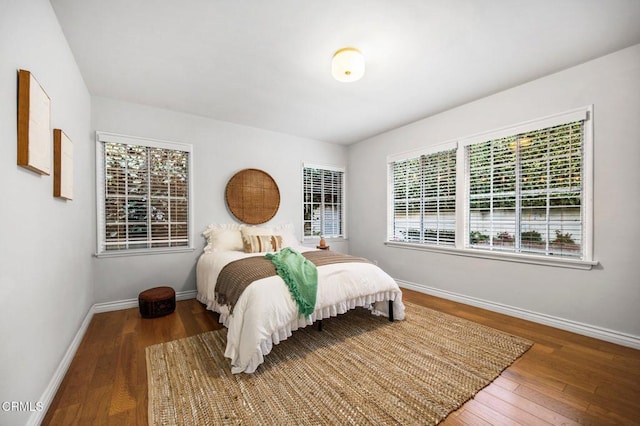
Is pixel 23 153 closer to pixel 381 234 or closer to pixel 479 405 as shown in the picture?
pixel 479 405

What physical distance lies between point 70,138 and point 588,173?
4.70m

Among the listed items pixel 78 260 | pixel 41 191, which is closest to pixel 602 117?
pixel 41 191

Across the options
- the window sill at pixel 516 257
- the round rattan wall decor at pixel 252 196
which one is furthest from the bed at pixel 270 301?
the window sill at pixel 516 257

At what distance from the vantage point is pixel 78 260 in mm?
2555

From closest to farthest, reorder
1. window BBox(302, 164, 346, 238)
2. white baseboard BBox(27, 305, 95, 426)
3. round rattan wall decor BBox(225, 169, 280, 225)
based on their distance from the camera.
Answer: white baseboard BBox(27, 305, 95, 426) < round rattan wall decor BBox(225, 169, 280, 225) < window BBox(302, 164, 346, 238)

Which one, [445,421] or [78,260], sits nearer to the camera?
[445,421]

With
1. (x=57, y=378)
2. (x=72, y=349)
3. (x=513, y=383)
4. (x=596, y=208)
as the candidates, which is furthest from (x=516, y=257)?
(x=72, y=349)

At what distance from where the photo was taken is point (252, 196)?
420cm

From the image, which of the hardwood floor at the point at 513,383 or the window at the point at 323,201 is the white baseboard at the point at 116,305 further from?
the window at the point at 323,201

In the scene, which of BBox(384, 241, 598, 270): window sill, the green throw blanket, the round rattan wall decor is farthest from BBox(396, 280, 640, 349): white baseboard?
the round rattan wall decor

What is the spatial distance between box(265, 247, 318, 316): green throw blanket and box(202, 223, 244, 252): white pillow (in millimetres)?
1327

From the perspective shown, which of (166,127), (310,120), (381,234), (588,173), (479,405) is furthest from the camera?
(381,234)

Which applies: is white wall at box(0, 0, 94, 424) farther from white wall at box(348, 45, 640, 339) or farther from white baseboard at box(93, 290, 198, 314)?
white wall at box(348, 45, 640, 339)

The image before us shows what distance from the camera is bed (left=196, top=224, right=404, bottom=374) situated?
197 cm
